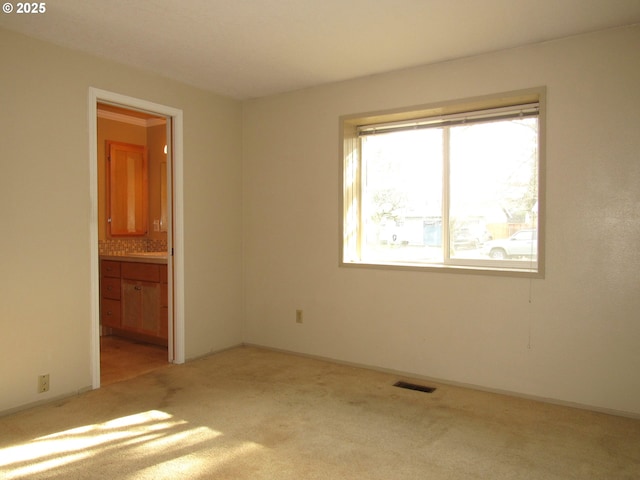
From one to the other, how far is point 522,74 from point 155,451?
3.29 meters

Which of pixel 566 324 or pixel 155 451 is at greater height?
pixel 566 324

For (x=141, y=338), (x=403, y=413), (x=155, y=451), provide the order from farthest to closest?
(x=141, y=338)
(x=403, y=413)
(x=155, y=451)

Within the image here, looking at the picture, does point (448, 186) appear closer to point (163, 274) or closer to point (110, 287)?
point (163, 274)

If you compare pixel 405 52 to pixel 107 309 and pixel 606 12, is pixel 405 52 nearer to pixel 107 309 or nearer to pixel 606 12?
pixel 606 12

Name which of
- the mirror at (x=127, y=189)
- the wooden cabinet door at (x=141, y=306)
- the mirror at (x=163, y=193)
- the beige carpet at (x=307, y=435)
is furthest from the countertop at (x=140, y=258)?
the beige carpet at (x=307, y=435)

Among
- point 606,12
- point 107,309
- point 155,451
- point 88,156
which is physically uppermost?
point 606,12

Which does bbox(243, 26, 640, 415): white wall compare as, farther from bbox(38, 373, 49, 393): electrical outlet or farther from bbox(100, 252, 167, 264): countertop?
bbox(38, 373, 49, 393): electrical outlet

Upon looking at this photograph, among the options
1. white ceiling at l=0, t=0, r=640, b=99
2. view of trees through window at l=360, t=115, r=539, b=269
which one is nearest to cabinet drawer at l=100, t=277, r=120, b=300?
white ceiling at l=0, t=0, r=640, b=99

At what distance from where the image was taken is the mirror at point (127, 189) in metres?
5.29

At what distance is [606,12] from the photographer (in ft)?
8.89

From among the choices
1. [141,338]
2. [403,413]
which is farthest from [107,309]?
[403,413]

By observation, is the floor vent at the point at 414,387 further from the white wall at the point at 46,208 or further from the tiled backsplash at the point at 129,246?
the tiled backsplash at the point at 129,246

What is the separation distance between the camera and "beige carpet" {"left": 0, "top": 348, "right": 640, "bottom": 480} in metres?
2.30

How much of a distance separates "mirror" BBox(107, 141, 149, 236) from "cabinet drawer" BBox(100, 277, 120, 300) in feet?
1.82
